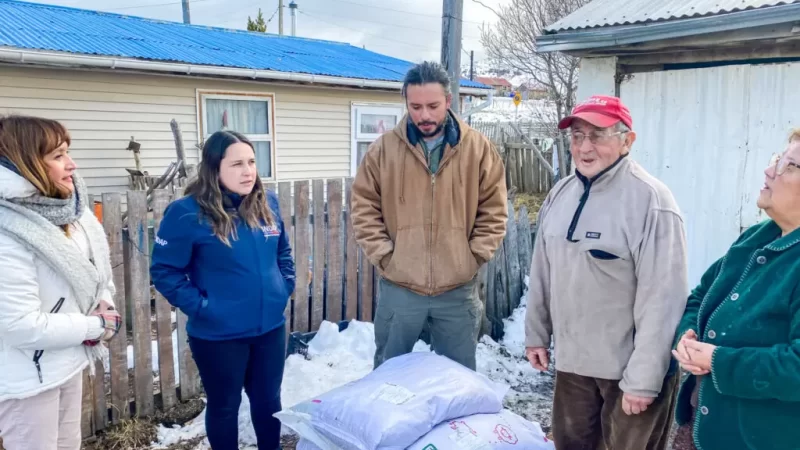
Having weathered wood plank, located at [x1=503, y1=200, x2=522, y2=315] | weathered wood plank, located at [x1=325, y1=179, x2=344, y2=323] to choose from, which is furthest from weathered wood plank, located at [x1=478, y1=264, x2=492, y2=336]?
weathered wood plank, located at [x1=325, y1=179, x2=344, y2=323]

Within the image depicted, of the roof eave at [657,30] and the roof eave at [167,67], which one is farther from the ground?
the roof eave at [167,67]

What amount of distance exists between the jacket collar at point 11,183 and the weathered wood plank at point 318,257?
2.43m

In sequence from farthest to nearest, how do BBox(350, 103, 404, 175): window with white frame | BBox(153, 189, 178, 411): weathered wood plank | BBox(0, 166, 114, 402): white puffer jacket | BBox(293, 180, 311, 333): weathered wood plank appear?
BBox(350, 103, 404, 175): window with white frame
BBox(293, 180, 311, 333): weathered wood plank
BBox(153, 189, 178, 411): weathered wood plank
BBox(0, 166, 114, 402): white puffer jacket

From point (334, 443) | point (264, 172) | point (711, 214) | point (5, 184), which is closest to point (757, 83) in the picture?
point (711, 214)

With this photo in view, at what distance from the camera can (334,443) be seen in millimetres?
2494

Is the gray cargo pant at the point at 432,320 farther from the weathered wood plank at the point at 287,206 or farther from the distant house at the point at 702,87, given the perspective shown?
the distant house at the point at 702,87

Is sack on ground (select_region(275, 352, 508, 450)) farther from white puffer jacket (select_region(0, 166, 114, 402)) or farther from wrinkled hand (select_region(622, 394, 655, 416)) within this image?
white puffer jacket (select_region(0, 166, 114, 402))

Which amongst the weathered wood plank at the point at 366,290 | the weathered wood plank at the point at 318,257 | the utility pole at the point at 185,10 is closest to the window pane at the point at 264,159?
the weathered wood plank at the point at 366,290

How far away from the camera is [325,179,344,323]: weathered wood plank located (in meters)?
4.61

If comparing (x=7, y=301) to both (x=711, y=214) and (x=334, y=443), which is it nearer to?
(x=334, y=443)

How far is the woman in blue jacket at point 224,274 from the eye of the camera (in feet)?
8.64

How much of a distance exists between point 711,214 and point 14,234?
14.8 feet

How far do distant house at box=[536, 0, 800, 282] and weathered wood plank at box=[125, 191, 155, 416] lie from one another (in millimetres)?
3504

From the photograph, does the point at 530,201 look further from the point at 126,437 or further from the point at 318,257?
the point at 126,437
